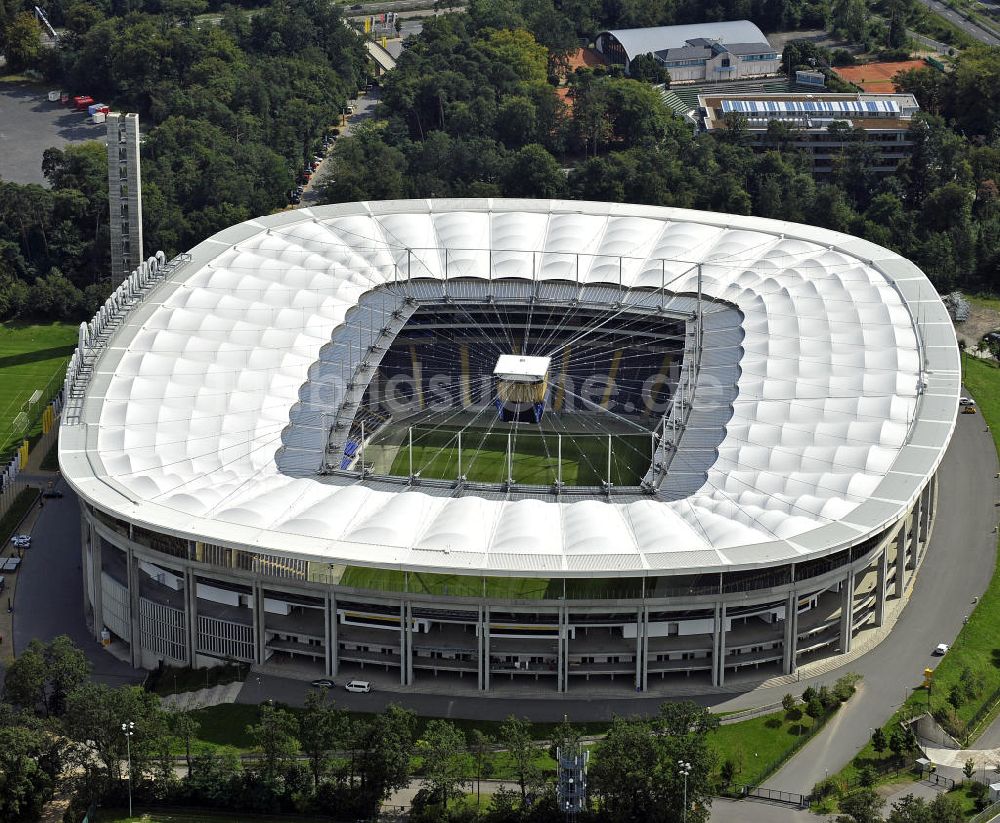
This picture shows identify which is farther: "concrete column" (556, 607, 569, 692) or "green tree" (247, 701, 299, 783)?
"concrete column" (556, 607, 569, 692)

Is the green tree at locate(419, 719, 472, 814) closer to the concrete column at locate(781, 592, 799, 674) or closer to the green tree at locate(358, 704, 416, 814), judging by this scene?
the green tree at locate(358, 704, 416, 814)

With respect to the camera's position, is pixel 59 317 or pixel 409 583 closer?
pixel 409 583

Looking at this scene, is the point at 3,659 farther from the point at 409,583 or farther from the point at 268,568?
the point at 409,583

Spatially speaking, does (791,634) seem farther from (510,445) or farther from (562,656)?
(510,445)

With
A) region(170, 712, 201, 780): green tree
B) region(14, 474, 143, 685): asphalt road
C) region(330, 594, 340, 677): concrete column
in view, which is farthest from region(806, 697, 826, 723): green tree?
region(14, 474, 143, 685): asphalt road

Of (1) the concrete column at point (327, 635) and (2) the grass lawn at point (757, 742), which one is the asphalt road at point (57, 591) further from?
(2) the grass lawn at point (757, 742)

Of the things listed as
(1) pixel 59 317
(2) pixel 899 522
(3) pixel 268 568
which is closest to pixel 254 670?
(3) pixel 268 568
